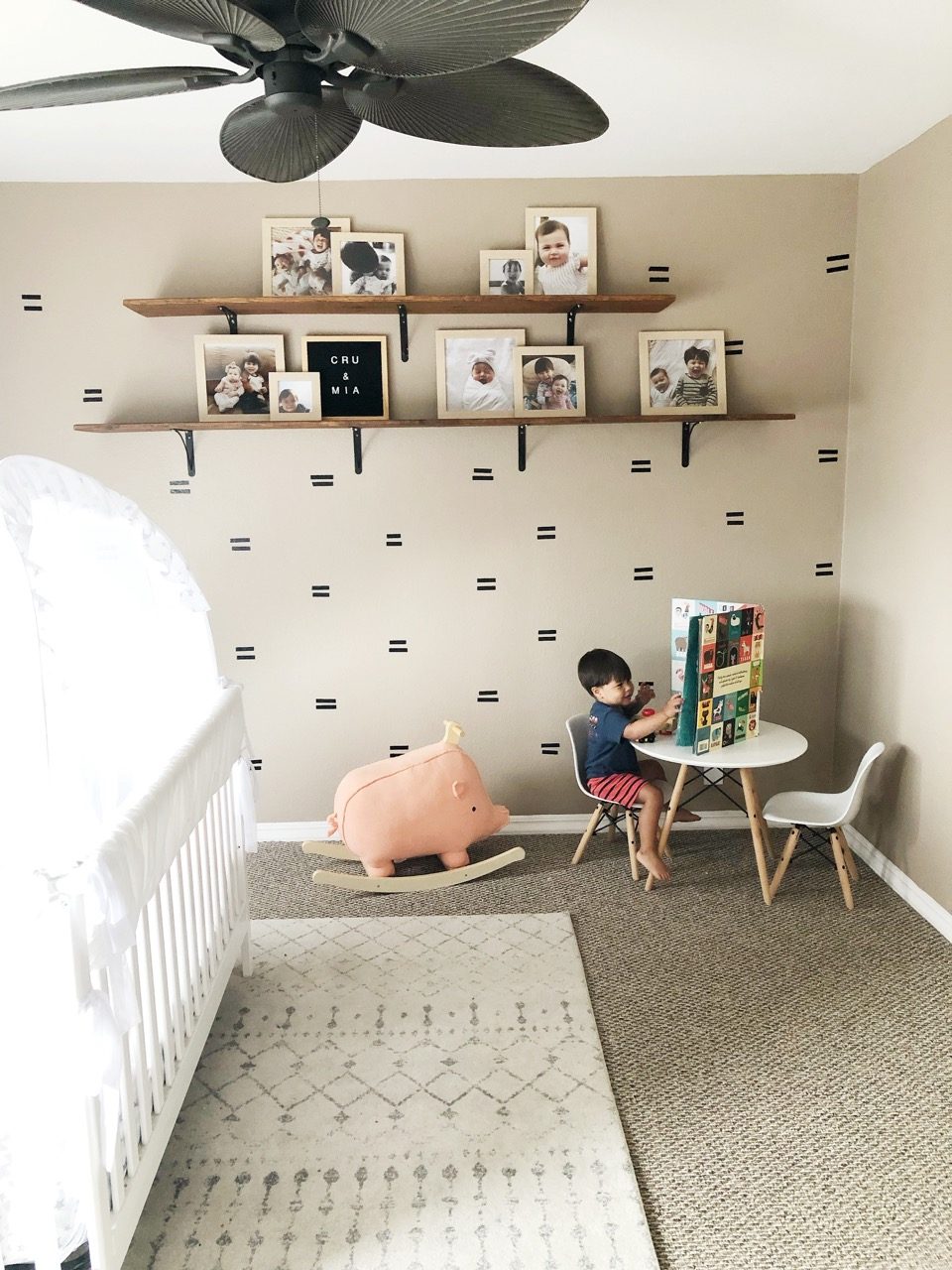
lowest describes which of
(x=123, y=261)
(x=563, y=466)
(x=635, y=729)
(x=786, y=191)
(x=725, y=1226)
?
(x=725, y=1226)

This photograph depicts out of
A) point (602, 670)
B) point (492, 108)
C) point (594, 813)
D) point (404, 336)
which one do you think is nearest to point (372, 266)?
point (404, 336)

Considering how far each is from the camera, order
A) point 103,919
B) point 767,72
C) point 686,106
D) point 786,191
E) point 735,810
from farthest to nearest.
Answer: point 735,810 → point 786,191 → point 686,106 → point 767,72 → point 103,919

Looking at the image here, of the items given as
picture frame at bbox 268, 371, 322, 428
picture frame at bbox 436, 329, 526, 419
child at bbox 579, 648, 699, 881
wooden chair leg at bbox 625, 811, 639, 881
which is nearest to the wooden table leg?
child at bbox 579, 648, 699, 881

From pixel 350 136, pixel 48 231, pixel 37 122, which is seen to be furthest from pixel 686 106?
pixel 48 231

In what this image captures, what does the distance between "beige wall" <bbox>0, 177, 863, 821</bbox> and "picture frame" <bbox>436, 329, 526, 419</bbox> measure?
68mm

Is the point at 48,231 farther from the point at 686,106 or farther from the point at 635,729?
the point at 635,729

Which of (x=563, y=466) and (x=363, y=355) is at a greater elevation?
(x=363, y=355)

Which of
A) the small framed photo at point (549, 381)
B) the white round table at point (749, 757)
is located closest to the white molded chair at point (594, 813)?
the white round table at point (749, 757)

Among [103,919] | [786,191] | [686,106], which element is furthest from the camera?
[786,191]

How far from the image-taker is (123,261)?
317cm

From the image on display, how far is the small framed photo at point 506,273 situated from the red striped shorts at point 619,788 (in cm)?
165

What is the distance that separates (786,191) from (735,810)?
86.7 inches

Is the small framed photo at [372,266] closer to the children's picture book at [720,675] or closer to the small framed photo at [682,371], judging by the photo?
the small framed photo at [682,371]

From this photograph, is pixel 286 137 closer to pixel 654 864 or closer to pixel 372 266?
pixel 372 266
